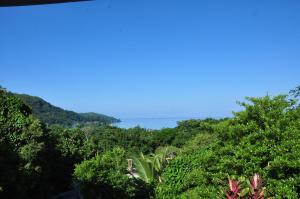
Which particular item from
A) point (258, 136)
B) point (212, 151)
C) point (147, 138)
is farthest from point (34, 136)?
point (147, 138)

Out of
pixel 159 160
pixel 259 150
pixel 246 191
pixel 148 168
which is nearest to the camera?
pixel 246 191

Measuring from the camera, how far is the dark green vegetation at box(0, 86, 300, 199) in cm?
618

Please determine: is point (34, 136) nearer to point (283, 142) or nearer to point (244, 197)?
point (283, 142)

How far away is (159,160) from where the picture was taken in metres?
12.7

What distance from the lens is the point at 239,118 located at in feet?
22.5

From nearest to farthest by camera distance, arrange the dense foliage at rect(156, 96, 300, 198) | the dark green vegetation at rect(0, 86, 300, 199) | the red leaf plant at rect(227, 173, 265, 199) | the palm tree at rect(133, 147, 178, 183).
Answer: the red leaf plant at rect(227, 173, 265, 199) < the dense foliage at rect(156, 96, 300, 198) < the dark green vegetation at rect(0, 86, 300, 199) < the palm tree at rect(133, 147, 178, 183)

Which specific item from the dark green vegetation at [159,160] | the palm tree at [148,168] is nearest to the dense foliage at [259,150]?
the dark green vegetation at [159,160]

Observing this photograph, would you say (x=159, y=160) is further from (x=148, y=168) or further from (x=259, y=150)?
(x=259, y=150)

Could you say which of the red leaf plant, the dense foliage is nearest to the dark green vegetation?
the dense foliage

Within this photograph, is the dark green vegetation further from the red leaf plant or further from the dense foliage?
the red leaf plant

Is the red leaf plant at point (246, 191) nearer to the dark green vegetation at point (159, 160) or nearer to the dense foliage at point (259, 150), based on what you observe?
the dark green vegetation at point (159, 160)

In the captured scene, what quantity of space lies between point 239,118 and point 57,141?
913 centimetres

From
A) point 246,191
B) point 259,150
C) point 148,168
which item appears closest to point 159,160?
point 148,168

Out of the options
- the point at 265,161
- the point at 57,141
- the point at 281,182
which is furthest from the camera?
the point at 57,141
